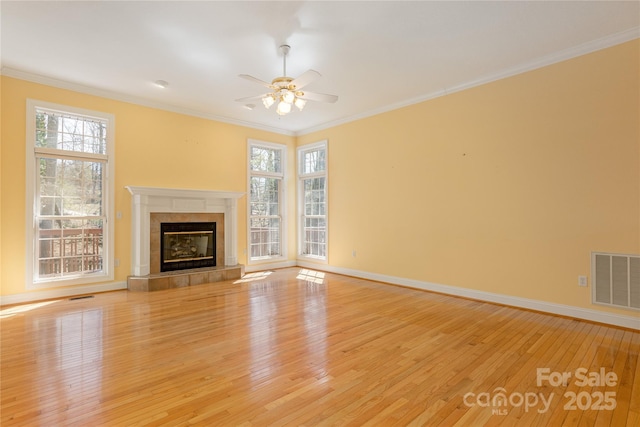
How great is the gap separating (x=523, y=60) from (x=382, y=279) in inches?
149

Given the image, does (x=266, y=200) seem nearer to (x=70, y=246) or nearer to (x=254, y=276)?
(x=254, y=276)

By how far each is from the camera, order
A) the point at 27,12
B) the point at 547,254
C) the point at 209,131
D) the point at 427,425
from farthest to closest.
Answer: the point at 209,131 < the point at 547,254 < the point at 27,12 < the point at 427,425

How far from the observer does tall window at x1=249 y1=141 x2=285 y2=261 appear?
6711mm

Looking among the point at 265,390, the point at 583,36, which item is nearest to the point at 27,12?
the point at 265,390

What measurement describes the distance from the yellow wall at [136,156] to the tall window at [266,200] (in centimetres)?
20

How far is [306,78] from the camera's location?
10.1 ft

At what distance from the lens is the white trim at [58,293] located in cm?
422

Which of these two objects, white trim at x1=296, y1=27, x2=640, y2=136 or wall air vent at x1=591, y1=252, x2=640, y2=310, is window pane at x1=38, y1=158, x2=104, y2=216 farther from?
wall air vent at x1=591, y1=252, x2=640, y2=310

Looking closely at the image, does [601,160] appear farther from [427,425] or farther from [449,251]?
[427,425]

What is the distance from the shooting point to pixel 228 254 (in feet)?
20.2

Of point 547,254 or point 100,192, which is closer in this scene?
point 547,254

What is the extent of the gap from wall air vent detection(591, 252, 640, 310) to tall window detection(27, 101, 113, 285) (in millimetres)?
6532

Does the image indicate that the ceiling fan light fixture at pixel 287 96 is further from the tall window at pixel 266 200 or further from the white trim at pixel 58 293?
the white trim at pixel 58 293

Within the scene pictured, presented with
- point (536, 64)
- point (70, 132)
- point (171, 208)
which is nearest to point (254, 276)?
point (171, 208)
